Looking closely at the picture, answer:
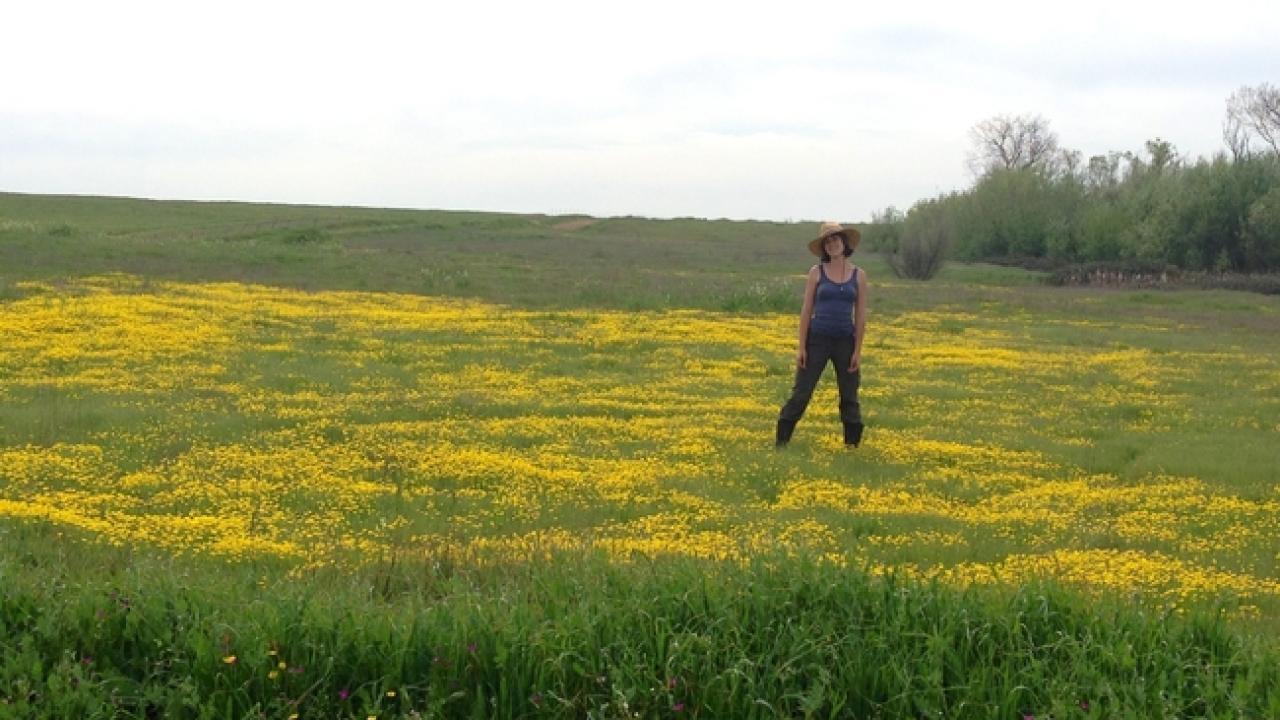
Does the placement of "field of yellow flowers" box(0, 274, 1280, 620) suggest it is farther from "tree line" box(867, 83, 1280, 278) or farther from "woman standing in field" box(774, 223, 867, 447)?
"tree line" box(867, 83, 1280, 278)

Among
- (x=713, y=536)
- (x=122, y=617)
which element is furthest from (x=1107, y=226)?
(x=122, y=617)

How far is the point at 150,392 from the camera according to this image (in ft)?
49.0

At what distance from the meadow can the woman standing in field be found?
0.85m

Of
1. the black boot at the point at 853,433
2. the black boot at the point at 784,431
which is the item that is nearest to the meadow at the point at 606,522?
the black boot at the point at 853,433

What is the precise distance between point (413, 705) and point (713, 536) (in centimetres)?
374

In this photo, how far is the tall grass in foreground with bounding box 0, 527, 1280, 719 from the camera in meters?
4.91

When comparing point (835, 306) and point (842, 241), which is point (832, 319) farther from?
point (842, 241)

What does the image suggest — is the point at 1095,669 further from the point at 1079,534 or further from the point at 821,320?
the point at 821,320

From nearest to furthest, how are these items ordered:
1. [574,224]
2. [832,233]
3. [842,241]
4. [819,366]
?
1. [832,233]
2. [842,241]
3. [819,366]
4. [574,224]

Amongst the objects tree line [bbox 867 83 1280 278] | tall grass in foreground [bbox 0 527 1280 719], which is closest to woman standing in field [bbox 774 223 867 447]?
tall grass in foreground [bbox 0 527 1280 719]

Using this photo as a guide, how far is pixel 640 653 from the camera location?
5.11 metres

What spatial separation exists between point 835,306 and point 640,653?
7.42m

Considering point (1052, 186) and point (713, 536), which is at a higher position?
point (1052, 186)

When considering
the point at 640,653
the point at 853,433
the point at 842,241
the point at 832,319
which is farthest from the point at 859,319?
the point at 640,653
